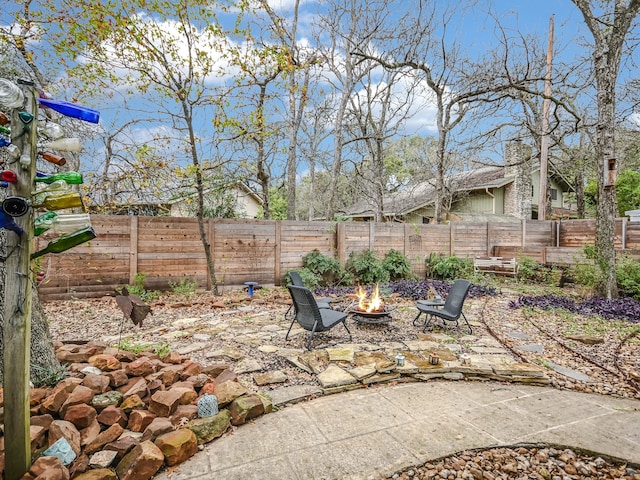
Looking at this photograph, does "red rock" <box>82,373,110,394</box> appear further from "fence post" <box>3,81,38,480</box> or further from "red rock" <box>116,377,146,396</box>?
"fence post" <box>3,81,38,480</box>

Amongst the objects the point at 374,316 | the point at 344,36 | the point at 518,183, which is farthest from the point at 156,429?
the point at 518,183

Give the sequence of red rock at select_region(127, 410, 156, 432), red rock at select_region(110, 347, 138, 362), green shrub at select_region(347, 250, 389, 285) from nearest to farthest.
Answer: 1. red rock at select_region(127, 410, 156, 432)
2. red rock at select_region(110, 347, 138, 362)
3. green shrub at select_region(347, 250, 389, 285)

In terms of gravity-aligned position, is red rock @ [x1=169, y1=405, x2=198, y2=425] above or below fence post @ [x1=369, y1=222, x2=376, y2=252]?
below

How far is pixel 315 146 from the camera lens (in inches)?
616

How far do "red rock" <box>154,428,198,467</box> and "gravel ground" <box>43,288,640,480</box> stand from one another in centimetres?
114

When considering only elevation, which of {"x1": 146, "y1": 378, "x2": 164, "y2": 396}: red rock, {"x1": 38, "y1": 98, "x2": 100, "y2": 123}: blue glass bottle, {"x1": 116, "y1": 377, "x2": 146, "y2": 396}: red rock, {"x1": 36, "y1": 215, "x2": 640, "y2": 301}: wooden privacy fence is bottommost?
{"x1": 146, "y1": 378, "x2": 164, "y2": 396}: red rock

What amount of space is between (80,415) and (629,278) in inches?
348

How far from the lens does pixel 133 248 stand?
664 centimetres

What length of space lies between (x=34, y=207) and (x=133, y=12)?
5128mm

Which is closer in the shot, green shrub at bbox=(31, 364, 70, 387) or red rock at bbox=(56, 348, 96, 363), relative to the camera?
green shrub at bbox=(31, 364, 70, 387)

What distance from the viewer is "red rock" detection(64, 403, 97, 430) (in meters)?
1.96

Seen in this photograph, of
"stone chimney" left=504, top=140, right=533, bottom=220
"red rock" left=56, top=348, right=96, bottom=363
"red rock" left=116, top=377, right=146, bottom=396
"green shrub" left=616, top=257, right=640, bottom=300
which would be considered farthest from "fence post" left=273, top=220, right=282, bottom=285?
"stone chimney" left=504, top=140, right=533, bottom=220

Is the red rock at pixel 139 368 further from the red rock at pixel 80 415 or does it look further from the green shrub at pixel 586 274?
the green shrub at pixel 586 274

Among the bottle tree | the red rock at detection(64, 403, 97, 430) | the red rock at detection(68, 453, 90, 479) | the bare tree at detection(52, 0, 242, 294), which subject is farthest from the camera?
the bare tree at detection(52, 0, 242, 294)
